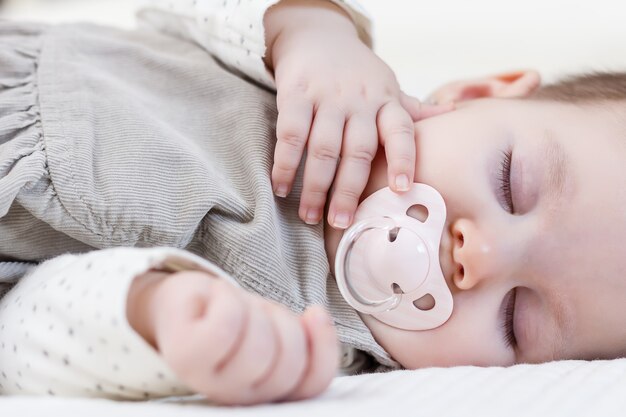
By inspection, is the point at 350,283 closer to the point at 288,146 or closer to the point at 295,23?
the point at 288,146

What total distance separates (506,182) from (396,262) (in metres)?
0.15

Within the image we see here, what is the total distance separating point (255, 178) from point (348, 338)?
205 mm

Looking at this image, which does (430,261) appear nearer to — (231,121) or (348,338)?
(348,338)

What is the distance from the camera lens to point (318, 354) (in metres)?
0.56

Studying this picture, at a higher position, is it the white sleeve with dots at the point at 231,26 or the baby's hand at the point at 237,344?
the white sleeve with dots at the point at 231,26

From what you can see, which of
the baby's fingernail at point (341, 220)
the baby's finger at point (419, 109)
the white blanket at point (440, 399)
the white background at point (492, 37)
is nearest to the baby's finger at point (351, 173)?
the baby's fingernail at point (341, 220)

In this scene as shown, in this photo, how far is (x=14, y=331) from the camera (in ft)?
2.30

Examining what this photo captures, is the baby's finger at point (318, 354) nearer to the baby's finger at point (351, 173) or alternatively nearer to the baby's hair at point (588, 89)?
the baby's finger at point (351, 173)

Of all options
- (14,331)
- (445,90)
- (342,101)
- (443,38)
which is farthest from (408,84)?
(14,331)

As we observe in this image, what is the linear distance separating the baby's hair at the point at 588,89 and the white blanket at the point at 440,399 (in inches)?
13.7

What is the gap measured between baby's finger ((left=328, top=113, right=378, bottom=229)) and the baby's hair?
0.26 metres

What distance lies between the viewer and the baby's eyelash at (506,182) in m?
0.87

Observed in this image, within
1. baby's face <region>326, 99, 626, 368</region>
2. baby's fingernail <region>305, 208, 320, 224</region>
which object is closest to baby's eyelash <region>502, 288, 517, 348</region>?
baby's face <region>326, 99, 626, 368</region>

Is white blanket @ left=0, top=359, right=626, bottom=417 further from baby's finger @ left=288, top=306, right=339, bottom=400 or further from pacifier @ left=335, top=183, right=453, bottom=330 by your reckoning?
pacifier @ left=335, top=183, right=453, bottom=330
